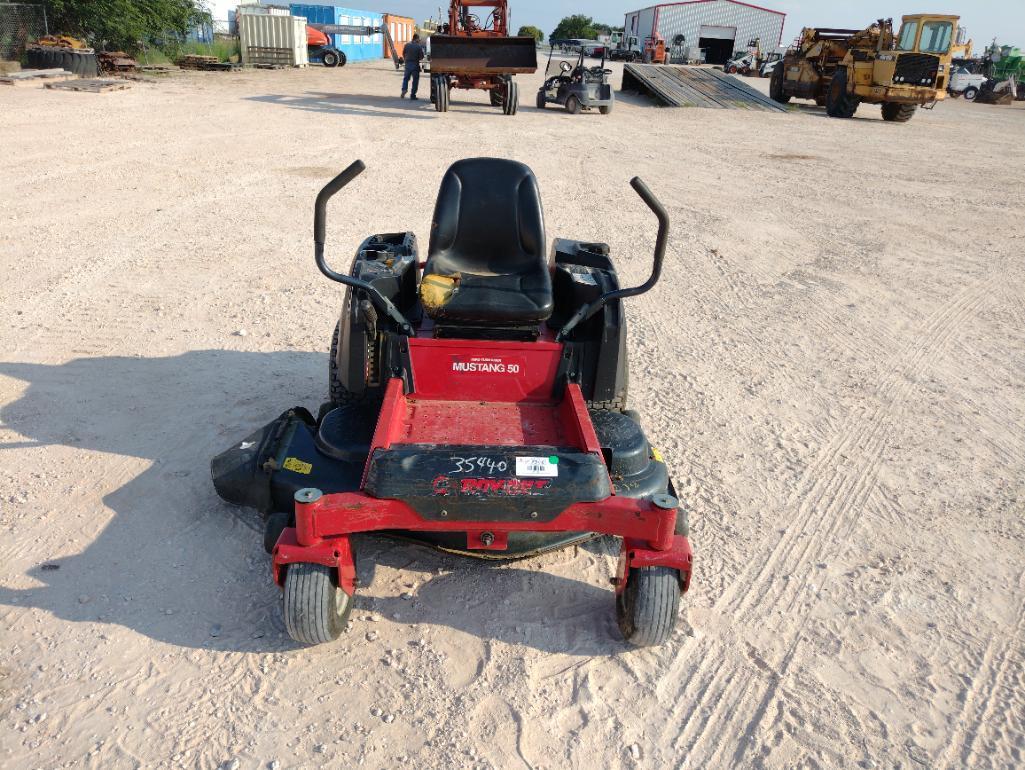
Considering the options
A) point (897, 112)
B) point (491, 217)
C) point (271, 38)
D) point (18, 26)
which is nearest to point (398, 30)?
point (271, 38)

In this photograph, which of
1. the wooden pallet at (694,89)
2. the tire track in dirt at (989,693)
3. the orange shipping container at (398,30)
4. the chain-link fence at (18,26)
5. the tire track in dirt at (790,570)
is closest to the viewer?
the tire track in dirt at (989,693)

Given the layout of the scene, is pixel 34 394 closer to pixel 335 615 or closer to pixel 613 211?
pixel 335 615

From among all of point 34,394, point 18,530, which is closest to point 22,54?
point 34,394

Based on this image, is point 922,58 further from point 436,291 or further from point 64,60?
point 64,60

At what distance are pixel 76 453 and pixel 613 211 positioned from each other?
20.6ft

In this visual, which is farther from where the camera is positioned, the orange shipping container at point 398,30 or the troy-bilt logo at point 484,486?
the orange shipping container at point 398,30

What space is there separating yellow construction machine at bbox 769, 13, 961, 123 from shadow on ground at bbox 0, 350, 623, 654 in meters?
18.4

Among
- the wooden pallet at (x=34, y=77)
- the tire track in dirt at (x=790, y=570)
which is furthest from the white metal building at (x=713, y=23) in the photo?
the tire track in dirt at (x=790, y=570)

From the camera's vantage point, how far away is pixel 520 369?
3309 millimetres

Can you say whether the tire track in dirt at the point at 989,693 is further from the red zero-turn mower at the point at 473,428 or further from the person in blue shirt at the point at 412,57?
the person in blue shirt at the point at 412,57

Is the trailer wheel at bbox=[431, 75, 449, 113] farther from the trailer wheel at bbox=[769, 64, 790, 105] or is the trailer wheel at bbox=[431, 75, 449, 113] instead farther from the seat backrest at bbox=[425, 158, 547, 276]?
the seat backrest at bbox=[425, 158, 547, 276]

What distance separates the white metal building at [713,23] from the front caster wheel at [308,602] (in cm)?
5743

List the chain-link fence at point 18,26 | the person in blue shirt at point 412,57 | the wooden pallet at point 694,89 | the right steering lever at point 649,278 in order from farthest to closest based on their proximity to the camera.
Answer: the wooden pallet at point 694,89, the chain-link fence at point 18,26, the person in blue shirt at point 412,57, the right steering lever at point 649,278

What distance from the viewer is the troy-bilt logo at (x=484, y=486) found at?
2.42 m
